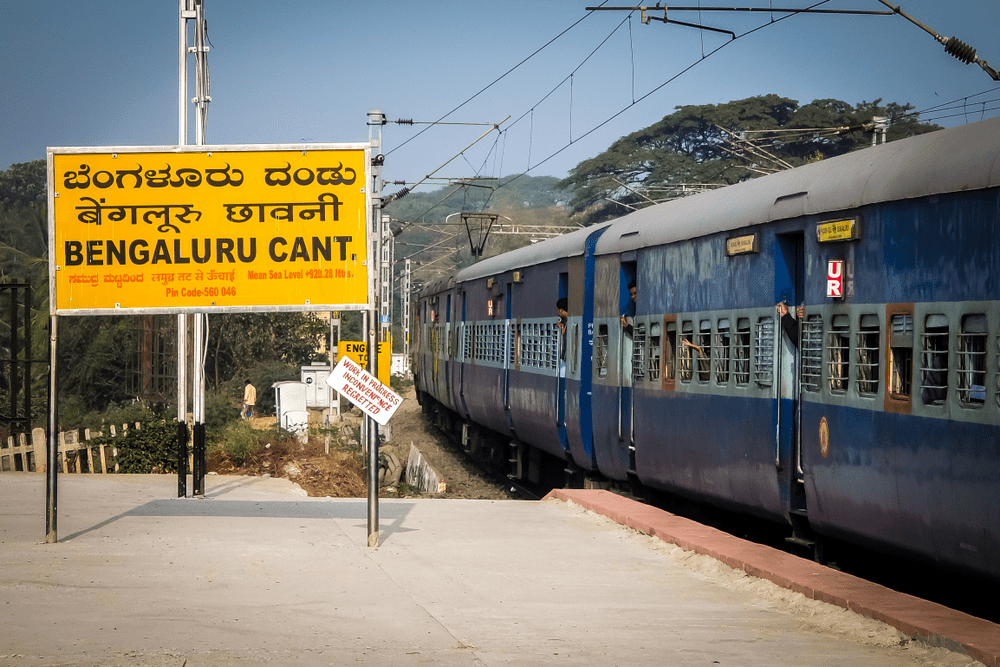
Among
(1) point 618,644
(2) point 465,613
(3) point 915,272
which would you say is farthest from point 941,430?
(2) point 465,613

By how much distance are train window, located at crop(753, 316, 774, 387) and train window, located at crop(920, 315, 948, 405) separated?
2.26 m

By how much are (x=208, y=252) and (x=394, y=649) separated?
520 cm

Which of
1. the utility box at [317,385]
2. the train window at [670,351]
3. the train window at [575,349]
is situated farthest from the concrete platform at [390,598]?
the utility box at [317,385]

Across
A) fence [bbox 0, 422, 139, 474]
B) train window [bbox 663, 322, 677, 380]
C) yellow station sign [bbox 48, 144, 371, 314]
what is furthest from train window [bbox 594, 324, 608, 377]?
fence [bbox 0, 422, 139, 474]

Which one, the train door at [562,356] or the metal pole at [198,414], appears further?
the train door at [562,356]

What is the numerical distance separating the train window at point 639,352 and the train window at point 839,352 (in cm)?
415

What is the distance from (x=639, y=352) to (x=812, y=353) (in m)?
4.12

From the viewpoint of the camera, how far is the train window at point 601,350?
1441cm

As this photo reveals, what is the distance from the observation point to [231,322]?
45.2m

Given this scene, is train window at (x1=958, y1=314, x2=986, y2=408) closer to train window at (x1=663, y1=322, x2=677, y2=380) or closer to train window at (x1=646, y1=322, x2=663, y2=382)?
train window at (x1=663, y1=322, x2=677, y2=380)

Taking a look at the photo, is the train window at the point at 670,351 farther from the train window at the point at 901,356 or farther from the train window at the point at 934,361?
the train window at the point at 934,361

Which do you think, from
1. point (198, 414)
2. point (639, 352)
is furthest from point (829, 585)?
point (198, 414)

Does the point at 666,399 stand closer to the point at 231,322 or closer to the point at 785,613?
the point at 785,613

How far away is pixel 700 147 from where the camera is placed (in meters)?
77.1
